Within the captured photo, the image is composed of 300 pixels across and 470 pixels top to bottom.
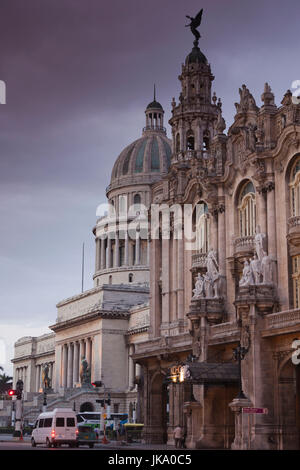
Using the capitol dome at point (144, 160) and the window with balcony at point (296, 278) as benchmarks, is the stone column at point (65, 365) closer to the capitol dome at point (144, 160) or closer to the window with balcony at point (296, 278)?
the capitol dome at point (144, 160)

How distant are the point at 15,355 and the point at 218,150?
382 ft

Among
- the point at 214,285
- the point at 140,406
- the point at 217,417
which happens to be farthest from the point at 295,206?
the point at 140,406

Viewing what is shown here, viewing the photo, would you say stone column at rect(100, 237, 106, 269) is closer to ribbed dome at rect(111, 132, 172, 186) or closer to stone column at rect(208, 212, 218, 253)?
ribbed dome at rect(111, 132, 172, 186)

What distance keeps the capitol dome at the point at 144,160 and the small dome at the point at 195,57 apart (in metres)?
68.4

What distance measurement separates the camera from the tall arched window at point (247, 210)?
60.0 metres

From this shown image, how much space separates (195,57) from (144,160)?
72.9 m

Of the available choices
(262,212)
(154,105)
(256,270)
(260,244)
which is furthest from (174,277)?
(154,105)

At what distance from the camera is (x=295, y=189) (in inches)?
2176

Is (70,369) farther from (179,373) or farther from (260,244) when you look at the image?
(260,244)

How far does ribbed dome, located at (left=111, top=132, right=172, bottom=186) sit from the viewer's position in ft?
487

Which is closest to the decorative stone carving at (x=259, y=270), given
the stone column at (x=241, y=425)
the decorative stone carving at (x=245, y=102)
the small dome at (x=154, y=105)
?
the stone column at (x=241, y=425)

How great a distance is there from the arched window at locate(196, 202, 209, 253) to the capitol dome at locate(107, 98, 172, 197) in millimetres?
77709
